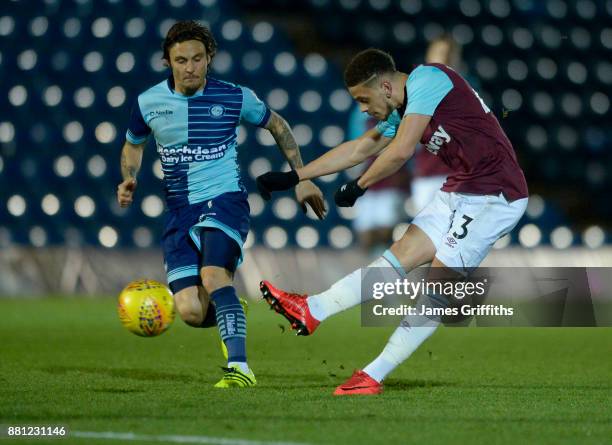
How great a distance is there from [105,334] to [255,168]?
549cm

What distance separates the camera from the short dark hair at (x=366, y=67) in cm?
498

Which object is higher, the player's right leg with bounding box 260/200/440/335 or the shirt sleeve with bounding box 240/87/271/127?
the shirt sleeve with bounding box 240/87/271/127

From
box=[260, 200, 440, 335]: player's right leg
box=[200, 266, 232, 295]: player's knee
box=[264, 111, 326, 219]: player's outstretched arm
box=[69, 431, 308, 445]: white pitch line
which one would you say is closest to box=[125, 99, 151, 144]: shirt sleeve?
box=[264, 111, 326, 219]: player's outstretched arm

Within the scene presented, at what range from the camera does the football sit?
601 centimetres

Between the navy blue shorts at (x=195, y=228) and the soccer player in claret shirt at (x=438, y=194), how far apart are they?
458 mm

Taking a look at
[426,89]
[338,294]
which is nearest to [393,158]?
[426,89]

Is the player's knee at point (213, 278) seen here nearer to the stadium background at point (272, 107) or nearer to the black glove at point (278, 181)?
the black glove at point (278, 181)

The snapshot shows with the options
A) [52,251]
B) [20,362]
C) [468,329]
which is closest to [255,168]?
[52,251]

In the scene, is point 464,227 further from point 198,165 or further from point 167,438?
point 167,438

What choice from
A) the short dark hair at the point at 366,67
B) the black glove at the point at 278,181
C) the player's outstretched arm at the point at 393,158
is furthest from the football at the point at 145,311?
the short dark hair at the point at 366,67

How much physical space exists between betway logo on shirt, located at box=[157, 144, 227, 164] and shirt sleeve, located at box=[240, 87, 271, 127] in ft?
0.70

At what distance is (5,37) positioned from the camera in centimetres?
1429

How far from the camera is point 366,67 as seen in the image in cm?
498

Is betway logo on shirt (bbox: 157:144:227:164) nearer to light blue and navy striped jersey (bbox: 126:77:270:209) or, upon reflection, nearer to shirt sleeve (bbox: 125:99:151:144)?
light blue and navy striped jersey (bbox: 126:77:270:209)
